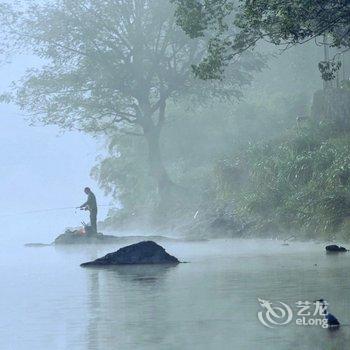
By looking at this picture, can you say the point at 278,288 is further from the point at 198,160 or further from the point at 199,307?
the point at 198,160

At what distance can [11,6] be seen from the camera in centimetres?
6156

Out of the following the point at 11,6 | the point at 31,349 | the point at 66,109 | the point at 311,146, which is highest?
the point at 11,6

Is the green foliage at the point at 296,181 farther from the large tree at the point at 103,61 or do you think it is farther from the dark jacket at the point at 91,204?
the large tree at the point at 103,61

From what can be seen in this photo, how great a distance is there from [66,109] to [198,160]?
830 cm

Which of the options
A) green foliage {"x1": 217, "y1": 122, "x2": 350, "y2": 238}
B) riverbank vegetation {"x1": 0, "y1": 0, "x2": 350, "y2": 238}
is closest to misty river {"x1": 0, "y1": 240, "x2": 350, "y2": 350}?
green foliage {"x1": 217, "y1": 122, "x2": 350, "y2": 238}

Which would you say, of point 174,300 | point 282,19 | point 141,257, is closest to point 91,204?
point 141,257

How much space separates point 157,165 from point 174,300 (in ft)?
130

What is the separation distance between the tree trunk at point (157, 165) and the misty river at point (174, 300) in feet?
82.8

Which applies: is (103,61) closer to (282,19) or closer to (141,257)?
(141,257)

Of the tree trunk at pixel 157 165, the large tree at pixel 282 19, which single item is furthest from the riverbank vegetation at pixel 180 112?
the large tree at pixel 282 19

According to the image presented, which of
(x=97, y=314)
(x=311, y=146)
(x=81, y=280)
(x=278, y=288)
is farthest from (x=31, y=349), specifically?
(x=311, y=146)

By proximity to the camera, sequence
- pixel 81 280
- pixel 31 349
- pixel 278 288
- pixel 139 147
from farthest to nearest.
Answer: pixel 139 147, pixel 81 280, pixel 278 288, pixel 31 349

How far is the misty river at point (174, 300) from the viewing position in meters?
15.5

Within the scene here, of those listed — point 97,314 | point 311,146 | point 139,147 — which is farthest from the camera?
point 139,147
